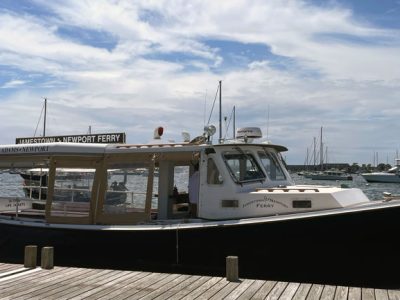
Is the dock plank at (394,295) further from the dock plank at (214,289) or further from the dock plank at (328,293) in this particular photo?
the dock plank at (214,289)

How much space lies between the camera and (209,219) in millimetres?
9383

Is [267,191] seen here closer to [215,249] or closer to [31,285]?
[215,249]

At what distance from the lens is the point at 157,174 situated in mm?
10273

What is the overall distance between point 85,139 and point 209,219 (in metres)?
3.50

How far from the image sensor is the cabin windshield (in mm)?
9656

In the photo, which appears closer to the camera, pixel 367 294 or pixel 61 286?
pixel 367 294

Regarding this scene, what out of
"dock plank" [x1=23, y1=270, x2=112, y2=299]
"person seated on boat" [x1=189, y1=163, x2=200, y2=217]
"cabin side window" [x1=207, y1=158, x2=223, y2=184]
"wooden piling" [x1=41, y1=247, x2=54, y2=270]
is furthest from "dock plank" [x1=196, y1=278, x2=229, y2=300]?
"wooden piling" [x1=41, y1=247, x2=54, y2=270]

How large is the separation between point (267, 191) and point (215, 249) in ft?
4.31

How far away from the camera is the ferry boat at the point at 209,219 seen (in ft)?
27.0

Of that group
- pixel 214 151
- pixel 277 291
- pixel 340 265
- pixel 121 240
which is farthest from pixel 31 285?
pixel 340 265

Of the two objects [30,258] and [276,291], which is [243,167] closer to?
[276,291]

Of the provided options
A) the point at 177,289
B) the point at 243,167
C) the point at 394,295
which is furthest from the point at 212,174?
the point at 394,295

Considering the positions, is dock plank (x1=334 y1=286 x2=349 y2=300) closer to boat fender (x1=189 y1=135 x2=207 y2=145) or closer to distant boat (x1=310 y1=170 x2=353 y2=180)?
boat fender (x1=189 y1=135 x2=207 y2=145)

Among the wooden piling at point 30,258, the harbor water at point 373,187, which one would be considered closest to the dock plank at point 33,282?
the wooden piling at point 30,258
